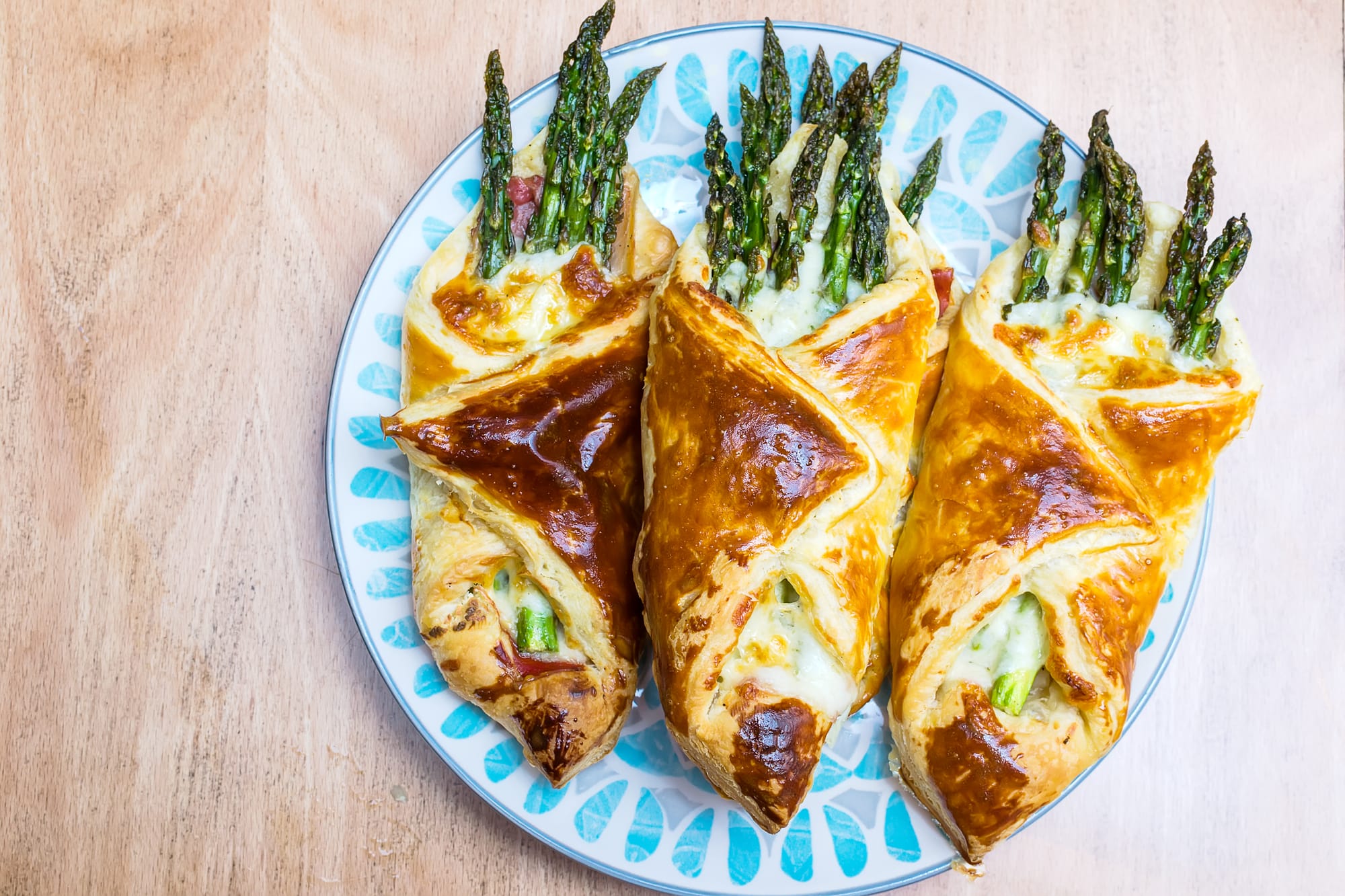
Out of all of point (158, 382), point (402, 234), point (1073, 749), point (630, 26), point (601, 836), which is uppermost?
point (630, 26)

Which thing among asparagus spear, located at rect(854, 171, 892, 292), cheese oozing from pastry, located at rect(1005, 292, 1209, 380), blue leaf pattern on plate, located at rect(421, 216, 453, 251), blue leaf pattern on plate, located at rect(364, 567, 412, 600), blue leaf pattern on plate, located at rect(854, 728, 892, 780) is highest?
asparagus spear, located at rect(854, 171, 892, 292)

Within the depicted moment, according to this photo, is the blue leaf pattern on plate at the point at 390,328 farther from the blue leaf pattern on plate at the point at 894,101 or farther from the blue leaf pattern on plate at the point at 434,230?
the blue leaf pattern on plate at the point at 894,101

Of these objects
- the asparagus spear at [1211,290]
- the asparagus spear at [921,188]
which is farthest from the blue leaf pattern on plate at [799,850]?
the asparagus spear at [921,188]

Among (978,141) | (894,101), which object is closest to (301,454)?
(894,101)

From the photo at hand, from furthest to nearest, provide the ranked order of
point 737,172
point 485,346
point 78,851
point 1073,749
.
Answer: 1. point 78,851
2. point 737,172
3. point 485,346
4. point 1073,749

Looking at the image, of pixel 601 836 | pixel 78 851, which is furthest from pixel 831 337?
pixel 78 851

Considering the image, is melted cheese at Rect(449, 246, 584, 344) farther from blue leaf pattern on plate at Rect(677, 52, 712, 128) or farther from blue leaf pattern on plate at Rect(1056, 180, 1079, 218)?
blue leaf pattern on plate at Rect(1056, 180, 1079, 218)

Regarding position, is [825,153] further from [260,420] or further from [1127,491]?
[260,420]

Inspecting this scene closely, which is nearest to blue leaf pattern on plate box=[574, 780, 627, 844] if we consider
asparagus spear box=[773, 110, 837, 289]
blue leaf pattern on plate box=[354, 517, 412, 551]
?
blue leaf pattern on plate box=[354, 517, 412, 551]
